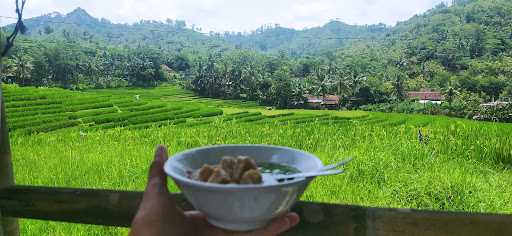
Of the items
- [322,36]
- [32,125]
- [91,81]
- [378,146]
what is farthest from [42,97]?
[322,36]

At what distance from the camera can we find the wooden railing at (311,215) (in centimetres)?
86

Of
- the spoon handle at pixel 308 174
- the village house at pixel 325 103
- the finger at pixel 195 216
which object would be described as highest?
the spoon handle at pixel 308 174

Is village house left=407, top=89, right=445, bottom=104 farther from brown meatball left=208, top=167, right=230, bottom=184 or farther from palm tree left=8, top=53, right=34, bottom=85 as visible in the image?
brown meatball left=208, top=167, right=230, bottom=184

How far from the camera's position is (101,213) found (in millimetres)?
Result: 1011

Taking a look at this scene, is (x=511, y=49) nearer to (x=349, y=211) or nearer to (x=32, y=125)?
(x=32, y=125)

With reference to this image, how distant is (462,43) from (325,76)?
54.2ft

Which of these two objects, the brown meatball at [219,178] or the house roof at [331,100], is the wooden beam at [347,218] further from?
the house roof at [331,100]

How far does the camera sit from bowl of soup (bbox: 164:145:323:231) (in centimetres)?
57

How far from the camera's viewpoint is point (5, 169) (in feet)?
3.74

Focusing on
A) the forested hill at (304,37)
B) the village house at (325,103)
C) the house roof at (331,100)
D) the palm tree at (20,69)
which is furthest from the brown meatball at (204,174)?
the forested hill at (304,37)

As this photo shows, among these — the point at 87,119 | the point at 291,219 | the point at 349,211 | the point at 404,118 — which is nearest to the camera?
the point at 291,219

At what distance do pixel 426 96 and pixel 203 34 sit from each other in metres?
87.6

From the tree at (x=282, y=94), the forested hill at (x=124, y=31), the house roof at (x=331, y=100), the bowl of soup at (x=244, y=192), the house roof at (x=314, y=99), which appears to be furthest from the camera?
the forested hill at (x=124, y=31)

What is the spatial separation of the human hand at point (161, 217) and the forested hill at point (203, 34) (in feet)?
285
